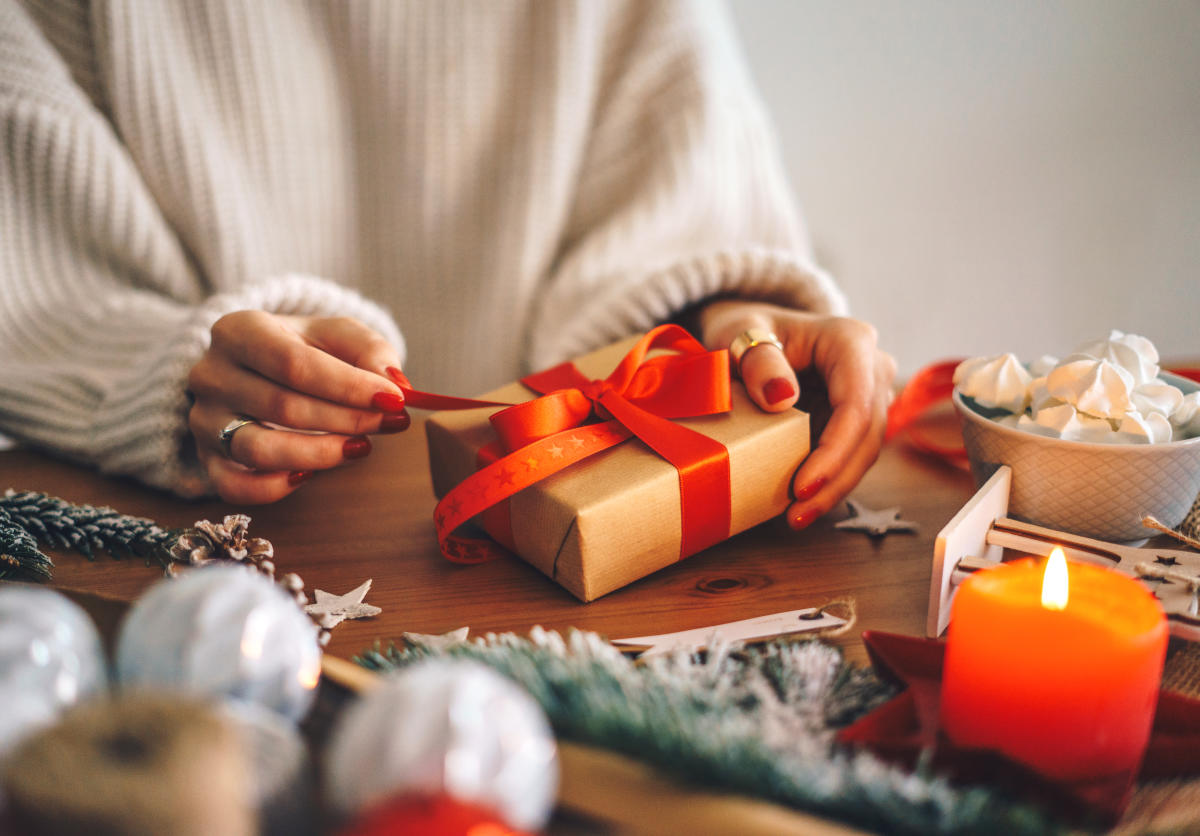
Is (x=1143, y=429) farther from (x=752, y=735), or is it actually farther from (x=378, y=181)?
(x=378, y=181)

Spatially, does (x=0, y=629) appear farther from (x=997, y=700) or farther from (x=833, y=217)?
(x=833, y=217)

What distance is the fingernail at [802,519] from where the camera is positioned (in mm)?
517

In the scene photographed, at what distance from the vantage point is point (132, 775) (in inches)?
6.7

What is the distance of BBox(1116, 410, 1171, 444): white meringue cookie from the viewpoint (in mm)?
447

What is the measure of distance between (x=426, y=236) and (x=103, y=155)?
1.09 feet

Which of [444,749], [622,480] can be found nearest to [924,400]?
[622,480]

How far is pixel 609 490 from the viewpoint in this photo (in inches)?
17.7

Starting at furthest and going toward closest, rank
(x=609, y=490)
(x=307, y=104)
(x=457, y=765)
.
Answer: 1. (x=307, y=104)
2. (x=609, y=490)
3. (x=457, y=765)

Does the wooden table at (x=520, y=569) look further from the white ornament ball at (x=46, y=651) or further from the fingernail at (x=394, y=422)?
the white ornament ball at (x=46, y=651)

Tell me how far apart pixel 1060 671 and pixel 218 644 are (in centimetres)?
27

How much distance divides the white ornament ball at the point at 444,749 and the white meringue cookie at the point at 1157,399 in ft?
1.39

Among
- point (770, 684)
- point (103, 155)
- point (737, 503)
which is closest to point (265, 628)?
point (770, 684)

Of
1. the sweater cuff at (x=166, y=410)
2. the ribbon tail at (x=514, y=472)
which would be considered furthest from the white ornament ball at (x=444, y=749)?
the sweater cuff at (x=166, y=410)

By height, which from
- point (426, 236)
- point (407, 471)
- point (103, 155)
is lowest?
point (407, 471)
